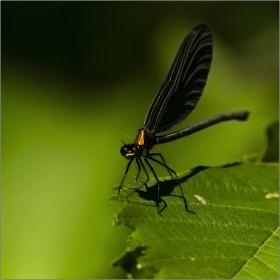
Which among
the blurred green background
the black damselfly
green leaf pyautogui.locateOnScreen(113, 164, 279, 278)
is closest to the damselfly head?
the black damselfly

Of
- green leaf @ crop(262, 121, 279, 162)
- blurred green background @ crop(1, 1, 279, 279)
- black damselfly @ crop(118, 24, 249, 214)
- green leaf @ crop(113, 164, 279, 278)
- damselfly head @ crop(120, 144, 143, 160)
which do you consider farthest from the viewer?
blurred green background @ crop(1, 1, 279, 279)

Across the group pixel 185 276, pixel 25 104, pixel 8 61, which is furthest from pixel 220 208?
pixel 8 61

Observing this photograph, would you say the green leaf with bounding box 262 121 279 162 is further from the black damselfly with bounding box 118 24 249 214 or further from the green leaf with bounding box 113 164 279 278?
the black damselfly with bounding box 118 24 249 214

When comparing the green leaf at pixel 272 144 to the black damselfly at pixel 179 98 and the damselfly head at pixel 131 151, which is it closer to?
the black damselfly at pixel 179 98

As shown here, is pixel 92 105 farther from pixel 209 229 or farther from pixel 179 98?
pixel 209 229

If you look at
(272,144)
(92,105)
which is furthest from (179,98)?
(92,105)

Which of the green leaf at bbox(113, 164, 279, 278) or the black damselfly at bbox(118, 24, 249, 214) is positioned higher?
the black damselfly at bbox(118, 24, 249, 214)

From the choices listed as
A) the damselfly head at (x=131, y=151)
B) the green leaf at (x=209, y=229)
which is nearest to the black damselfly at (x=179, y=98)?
the damselfly head at (x=131, y=151)
